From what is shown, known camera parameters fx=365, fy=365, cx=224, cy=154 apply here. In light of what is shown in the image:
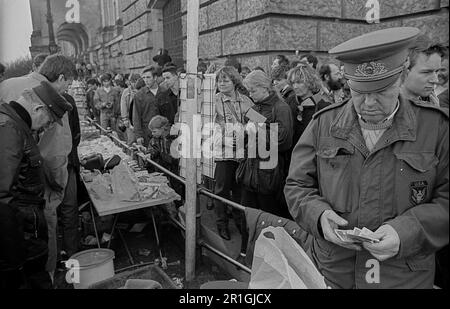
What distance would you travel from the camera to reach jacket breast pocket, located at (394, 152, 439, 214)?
1.28 metres

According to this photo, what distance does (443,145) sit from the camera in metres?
1.28

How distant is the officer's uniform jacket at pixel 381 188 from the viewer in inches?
50.1

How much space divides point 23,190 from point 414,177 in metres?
2.26

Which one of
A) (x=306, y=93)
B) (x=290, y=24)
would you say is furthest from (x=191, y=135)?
(x=290, y=24)

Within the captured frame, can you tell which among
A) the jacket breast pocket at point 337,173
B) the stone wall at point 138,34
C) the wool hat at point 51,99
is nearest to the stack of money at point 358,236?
the jacket breast pocket at point 337,173

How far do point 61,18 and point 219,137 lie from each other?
5.85ft

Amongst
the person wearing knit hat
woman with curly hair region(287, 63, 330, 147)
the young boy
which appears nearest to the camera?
the person wearing knit hat

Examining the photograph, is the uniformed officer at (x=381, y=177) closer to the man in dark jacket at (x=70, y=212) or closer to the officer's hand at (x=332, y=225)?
the officer's hand at (x=332, y=225)

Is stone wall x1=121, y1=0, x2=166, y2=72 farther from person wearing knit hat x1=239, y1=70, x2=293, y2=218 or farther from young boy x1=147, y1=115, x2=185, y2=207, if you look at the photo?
person wearing knit hat x1=239, y1=70, x2=293, y2=218

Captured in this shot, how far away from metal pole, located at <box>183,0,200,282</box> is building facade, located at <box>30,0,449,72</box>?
116 centimetres

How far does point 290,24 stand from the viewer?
4.45m

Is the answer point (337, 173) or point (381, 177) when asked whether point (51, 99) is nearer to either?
point (337, 173)

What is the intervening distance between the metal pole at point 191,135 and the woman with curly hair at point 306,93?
3.13 ft

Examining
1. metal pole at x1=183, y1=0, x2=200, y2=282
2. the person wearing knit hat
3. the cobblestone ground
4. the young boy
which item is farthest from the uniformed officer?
Answer: the young boy
